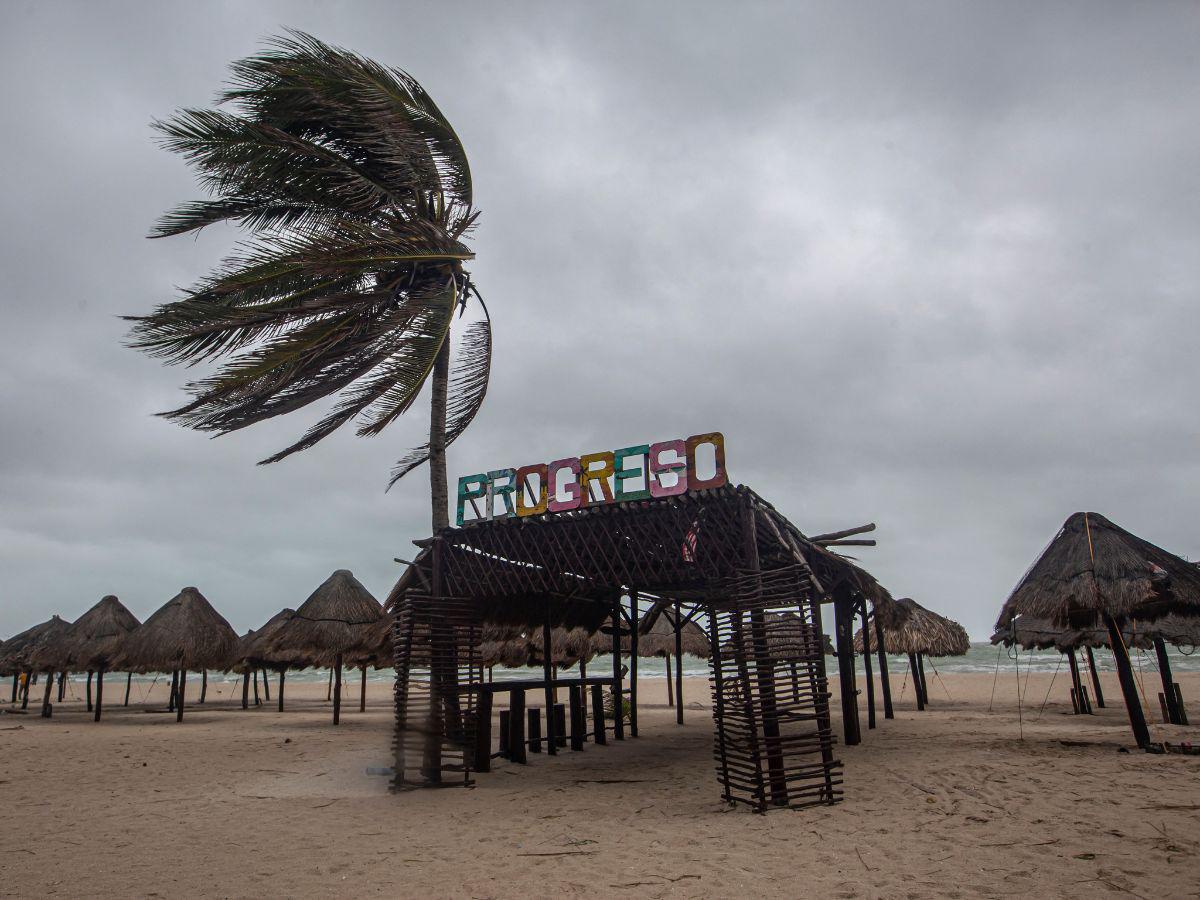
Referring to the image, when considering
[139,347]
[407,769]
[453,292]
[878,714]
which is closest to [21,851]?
[407,769]

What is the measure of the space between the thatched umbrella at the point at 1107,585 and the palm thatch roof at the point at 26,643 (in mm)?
29055

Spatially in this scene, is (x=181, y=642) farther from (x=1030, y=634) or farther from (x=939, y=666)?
(x=939, y=666)

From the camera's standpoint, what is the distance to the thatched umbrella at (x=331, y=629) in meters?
19.1

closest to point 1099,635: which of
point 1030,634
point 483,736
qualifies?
point 1030,634

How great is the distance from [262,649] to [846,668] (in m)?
16.5

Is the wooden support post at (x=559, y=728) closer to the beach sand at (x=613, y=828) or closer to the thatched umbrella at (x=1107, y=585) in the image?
the beach sand at (x=613, y=828)

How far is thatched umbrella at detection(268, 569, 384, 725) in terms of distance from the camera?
19.1m

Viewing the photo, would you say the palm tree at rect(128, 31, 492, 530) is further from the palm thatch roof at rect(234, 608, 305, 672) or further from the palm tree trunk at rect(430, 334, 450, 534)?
the palm thatch roof at rect(234, 608, 305, 672)

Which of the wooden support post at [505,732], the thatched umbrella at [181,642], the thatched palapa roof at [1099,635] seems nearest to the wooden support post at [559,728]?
the wooden support post at [505,732]

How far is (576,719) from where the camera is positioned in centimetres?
1284

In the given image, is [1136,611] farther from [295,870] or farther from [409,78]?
[409,78]

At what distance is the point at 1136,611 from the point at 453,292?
11.3 meters

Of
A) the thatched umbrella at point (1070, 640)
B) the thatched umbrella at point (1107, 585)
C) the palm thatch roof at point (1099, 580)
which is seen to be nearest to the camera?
the thatched umbrella at point (1107, 585)

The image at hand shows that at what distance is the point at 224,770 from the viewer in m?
10.9
